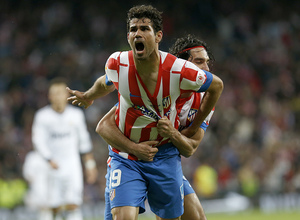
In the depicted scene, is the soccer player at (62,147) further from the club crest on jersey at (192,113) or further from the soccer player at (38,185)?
the club crest on jersey at (192,113)

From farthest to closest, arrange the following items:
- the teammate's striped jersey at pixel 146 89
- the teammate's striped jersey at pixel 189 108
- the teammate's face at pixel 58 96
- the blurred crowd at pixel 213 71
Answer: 1. the blurred crowd at pixel 213 71
2. the teammate's face at pixel 58 96
3. the teammate's striped jersey at pixel 189 108
4. the teammate's striped jersey at pixel 146 89

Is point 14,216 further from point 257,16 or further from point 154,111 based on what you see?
point 257,16

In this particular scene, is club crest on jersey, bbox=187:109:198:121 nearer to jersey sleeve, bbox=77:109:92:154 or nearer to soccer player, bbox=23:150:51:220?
jersey sleeve, bbox=77:109:92:154

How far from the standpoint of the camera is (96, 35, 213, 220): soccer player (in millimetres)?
4672

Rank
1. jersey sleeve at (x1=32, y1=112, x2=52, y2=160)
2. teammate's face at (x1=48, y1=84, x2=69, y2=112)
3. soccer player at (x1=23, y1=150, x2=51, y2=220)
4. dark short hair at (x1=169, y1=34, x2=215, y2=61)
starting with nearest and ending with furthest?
dark short hair at (x1=169, y1=34, x2=215, y2=61) < jersey sleeve at (x1=32, y1=112, x2=52, y2=160) < teammate's face at (x1=48, y1=84, x2=69, y2=112) < soccer player at (x1=23, y1=150, x2=51, y2=220)

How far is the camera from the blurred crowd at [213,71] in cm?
1359

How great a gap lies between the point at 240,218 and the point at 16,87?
7149 millimetres

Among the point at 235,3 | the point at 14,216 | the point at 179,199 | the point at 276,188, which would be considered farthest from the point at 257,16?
the point at 179,199

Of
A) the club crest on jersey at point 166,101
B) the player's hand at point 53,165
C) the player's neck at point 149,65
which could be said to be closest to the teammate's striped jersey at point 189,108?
the club crest on jersey at point 166,101

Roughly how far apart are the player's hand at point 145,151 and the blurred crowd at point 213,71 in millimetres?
8174

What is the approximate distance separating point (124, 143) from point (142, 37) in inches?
37.9

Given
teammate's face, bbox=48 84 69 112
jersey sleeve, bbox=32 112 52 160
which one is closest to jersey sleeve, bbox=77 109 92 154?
teammate's face, bbox=48 84 69 112

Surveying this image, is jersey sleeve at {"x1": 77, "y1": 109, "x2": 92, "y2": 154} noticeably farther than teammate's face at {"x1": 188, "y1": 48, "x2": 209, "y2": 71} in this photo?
Yes

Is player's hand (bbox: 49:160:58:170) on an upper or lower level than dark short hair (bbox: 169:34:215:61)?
lower
